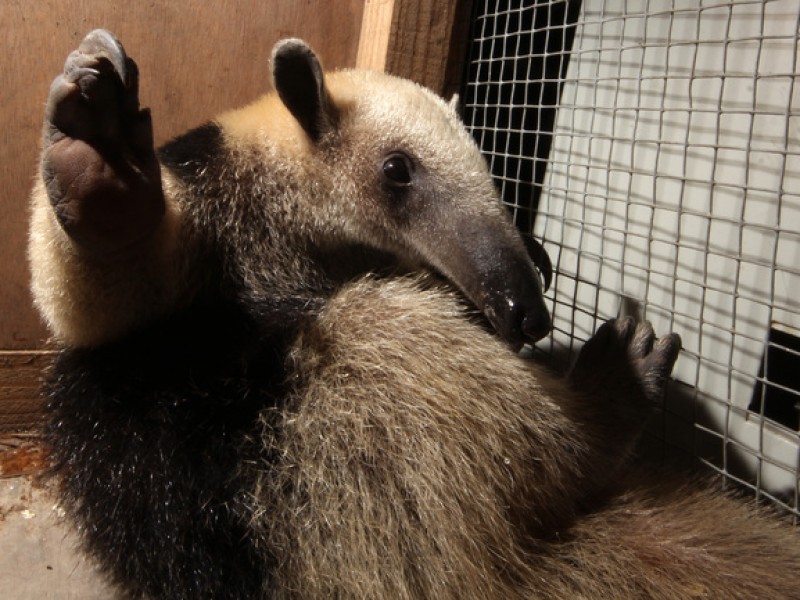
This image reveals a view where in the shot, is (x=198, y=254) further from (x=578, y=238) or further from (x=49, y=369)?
(x=578, y=238)

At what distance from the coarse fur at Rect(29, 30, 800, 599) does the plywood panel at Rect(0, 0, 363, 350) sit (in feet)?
2.84

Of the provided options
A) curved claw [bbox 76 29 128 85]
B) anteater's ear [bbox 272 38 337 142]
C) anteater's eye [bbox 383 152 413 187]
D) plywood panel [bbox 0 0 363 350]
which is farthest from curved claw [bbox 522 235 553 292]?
curved claw [bbox 76 29 128 85]

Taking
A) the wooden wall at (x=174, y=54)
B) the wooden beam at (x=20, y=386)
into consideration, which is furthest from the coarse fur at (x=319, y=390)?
the wooden beam at (x=20, y=386)

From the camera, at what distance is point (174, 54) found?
2641mm

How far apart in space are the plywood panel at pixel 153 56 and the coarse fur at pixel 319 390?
867mm

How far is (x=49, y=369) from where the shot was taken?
186 cm

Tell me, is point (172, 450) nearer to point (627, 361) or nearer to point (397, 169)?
point (397, 169)

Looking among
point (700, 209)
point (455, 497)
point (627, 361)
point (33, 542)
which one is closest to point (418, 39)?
point (700, 209)

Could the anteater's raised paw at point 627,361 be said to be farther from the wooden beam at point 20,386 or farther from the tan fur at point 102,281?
the wooden beam at point 20,386

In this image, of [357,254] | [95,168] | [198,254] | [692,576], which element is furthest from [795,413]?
[95,168]

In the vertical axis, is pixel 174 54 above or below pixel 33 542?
above

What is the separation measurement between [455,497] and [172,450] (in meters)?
0.62

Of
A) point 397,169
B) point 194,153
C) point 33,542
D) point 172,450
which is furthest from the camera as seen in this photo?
point 33,542

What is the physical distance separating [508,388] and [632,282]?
2.07 ft
